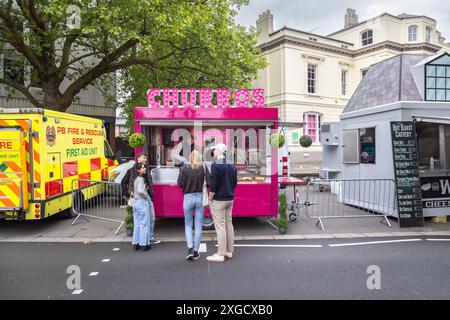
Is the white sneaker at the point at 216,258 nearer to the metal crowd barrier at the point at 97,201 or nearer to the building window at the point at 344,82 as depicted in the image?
the metal crowd barrier at the point at 97,201

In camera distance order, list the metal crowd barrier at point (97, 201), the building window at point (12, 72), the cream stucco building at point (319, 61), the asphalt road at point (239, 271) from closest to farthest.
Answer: the asphalt road at point (239, 271) → the metal crowd barrier at point (97, 201) → the building window at point (12, 72) → the cream stucco building at point (319, 61)

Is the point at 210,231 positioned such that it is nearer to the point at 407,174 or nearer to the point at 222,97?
the point at 222,97

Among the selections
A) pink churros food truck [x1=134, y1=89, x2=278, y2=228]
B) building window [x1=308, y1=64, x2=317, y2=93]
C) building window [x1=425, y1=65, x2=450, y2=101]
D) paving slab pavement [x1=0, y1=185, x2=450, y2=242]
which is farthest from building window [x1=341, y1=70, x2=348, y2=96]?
pink churros food truck [x1=134, y1=89, x2=278, y2=228]

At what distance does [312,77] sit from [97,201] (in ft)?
70.8

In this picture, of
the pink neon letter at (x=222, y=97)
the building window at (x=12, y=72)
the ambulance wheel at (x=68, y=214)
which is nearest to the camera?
the pink neon letter at (x=222, y=97)

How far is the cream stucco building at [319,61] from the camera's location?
81.4ft

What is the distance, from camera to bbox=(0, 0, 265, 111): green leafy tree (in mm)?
9945

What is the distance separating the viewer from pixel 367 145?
9.50 m

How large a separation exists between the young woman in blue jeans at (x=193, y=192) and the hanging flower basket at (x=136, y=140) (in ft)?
6.68

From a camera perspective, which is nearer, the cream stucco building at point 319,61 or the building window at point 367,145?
the building window at point 367,145

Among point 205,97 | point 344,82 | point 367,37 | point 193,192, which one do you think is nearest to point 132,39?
point 205,97

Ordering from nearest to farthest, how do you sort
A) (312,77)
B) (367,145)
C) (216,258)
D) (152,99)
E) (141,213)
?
1. (216,258)
2. (141,213)
3. (152,99)
4. (367,145)
5. (312,77)

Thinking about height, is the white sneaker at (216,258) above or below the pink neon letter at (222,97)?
below

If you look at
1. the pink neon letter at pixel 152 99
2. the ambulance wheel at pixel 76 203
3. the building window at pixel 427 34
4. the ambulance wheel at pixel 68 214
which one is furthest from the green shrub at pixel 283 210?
the building window at pixel 427 34
